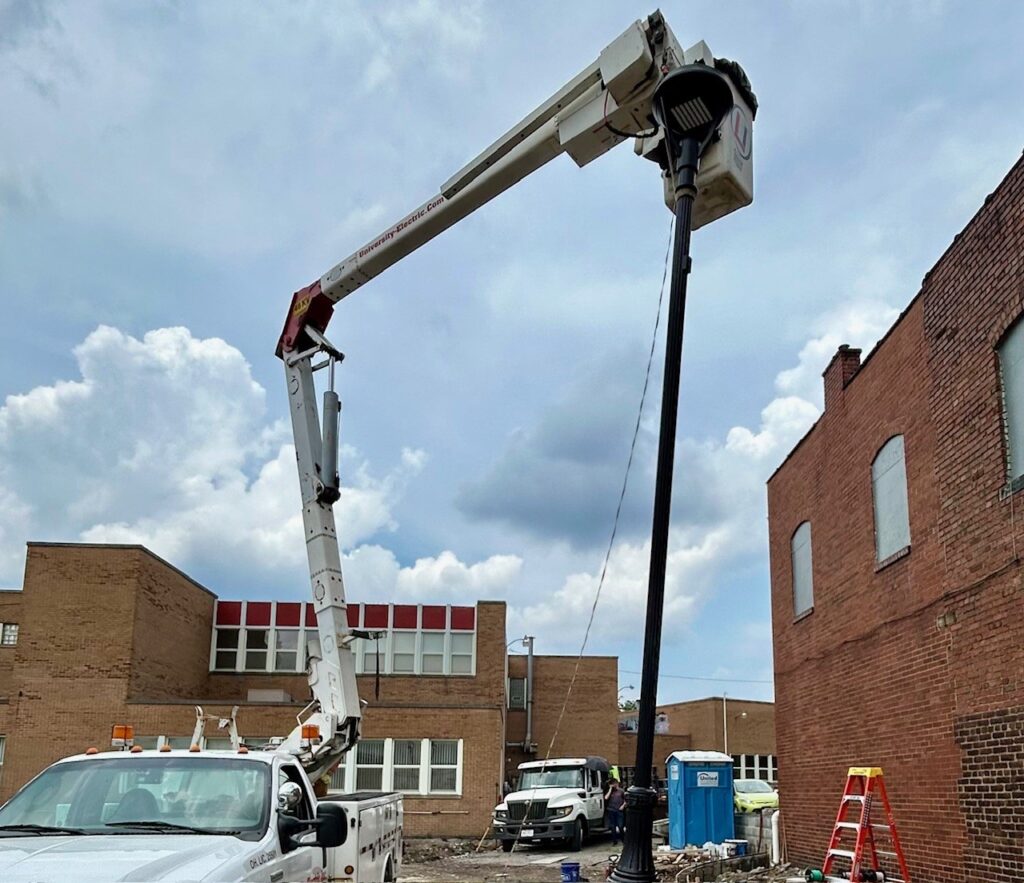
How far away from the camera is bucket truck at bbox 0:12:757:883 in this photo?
19.4 feet

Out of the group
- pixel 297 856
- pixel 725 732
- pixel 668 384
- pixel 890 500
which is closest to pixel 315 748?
pixel 297 856

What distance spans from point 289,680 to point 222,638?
290 centimetres

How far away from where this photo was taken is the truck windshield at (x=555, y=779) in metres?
26.9

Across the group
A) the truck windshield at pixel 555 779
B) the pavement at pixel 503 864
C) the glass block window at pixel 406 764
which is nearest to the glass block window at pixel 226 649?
the glass block window at pixel 406 764

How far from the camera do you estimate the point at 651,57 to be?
9695mm

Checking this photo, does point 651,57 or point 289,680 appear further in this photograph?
point 289,680

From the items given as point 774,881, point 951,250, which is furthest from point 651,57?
point 774,881

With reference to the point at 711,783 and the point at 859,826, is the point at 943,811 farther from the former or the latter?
the point at 711,783

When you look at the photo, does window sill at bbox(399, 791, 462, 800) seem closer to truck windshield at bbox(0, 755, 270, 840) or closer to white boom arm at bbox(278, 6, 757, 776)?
white boom arm at bbox(278, 6, 757, 776)

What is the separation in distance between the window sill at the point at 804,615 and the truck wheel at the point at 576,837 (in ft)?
30.9

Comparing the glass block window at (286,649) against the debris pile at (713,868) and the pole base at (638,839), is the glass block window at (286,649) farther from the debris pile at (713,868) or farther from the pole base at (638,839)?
the pole base at (638,839)

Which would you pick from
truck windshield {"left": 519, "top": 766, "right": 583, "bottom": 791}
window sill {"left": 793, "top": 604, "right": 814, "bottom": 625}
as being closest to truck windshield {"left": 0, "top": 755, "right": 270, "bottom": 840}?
window sill {"left": 793, "top": 604, "right": 814, "bottom": 625}

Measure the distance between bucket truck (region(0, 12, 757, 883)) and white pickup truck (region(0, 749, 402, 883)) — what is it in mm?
12

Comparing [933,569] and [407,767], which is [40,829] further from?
[407,767]
